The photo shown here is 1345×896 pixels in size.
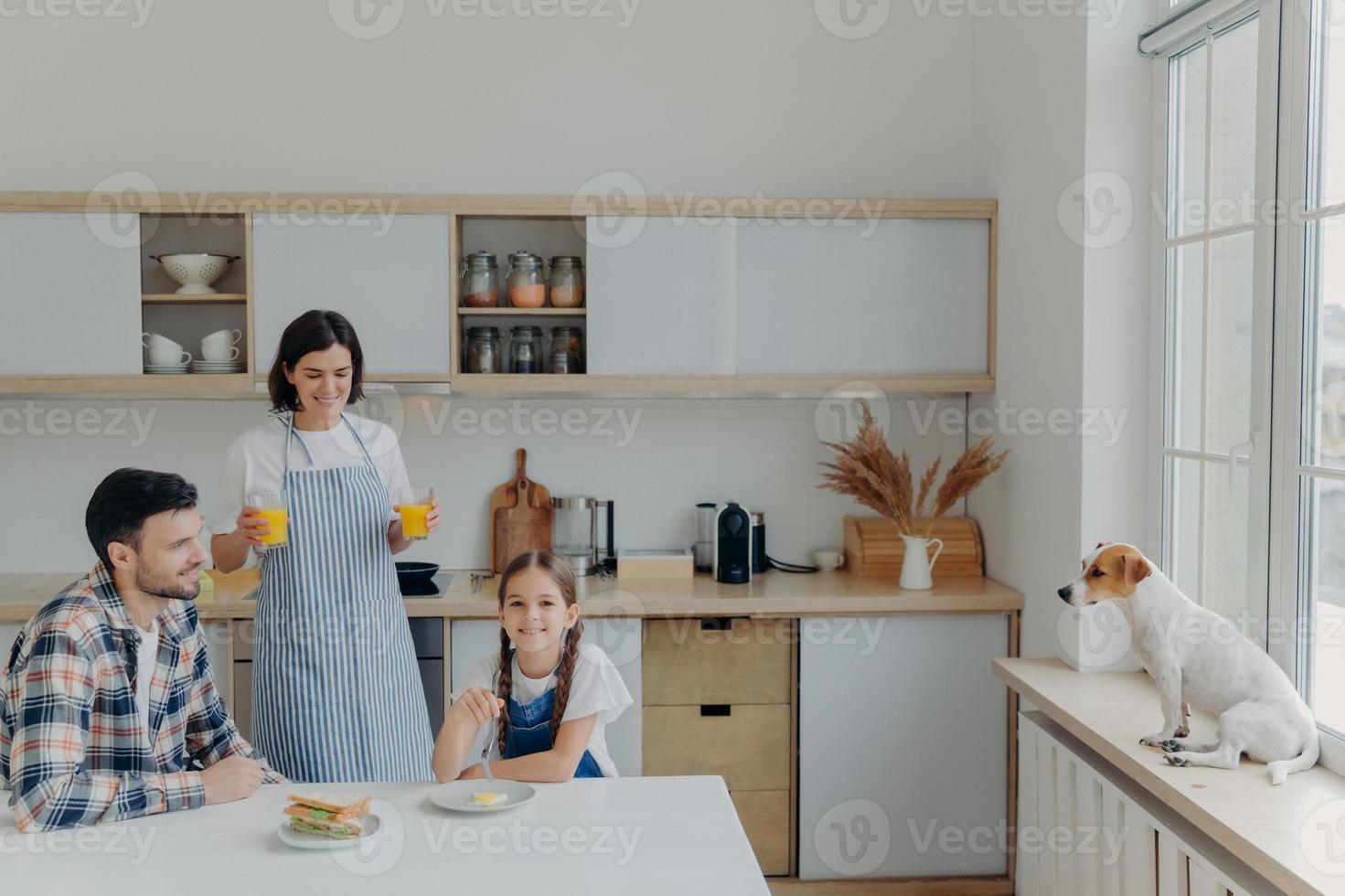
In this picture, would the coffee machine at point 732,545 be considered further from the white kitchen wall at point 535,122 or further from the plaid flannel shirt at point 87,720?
the plaid flannel shirt at point 87,720

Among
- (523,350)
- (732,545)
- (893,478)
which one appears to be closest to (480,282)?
(523,350)

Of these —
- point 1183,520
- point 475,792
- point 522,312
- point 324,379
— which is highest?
point 522,312

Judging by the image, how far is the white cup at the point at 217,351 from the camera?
3359 millimetres

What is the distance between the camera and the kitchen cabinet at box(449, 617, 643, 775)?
3189mm

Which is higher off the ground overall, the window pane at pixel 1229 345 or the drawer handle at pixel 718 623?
the window pane at pixel 1229 345

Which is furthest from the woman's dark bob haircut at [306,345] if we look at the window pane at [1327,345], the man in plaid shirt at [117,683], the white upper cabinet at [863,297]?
the window pane at [1327,345]

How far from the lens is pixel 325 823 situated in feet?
5.39

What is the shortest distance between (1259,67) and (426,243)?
2173mm

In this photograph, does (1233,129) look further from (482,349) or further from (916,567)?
(482,349)

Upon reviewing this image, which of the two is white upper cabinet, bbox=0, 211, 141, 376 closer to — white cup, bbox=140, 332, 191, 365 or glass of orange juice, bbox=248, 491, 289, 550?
white cup, bbox=140, 332, 191, 365

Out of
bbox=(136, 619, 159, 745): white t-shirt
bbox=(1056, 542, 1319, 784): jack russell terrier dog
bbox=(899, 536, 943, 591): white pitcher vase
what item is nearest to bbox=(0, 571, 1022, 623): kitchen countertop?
bbox=(899, 536, 943, 591): white pitcher vase

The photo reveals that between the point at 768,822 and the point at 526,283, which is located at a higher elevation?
the point at 526,283

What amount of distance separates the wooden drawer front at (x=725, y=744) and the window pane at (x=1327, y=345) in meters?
1.62

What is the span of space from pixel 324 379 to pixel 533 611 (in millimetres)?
701
